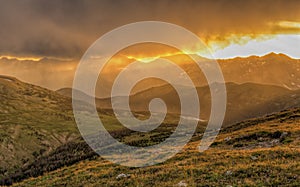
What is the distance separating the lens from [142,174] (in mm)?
29625

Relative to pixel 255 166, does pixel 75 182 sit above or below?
below

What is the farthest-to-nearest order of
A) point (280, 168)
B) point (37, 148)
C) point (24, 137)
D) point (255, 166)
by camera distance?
1. point (24, 137)
2. point (37, 148)
3. point (255, 166)
4. point (280, 168)

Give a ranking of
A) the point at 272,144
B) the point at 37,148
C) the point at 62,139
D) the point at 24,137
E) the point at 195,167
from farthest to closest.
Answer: the point at 62,139
the point at 24,137
the point at 37,148
the point at 272,144
the point at 195,167

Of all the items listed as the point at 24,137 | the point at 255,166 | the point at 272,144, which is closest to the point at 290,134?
the point at 272,144

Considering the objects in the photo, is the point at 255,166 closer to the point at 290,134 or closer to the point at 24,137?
the point at 290,134

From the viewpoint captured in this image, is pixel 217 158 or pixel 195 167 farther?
pixel 217 158

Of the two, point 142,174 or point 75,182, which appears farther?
point 75,182

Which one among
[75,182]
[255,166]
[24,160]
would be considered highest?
[255,166]

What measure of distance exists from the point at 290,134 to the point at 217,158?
1338 centimetres

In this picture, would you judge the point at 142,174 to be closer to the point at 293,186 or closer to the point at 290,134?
the point at 293,186

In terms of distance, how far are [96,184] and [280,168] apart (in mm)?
16986

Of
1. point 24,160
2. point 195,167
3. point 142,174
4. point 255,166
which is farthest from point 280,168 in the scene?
point 24,160

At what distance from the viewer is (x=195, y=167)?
28.2m

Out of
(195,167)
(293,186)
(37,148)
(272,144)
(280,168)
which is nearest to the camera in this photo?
(293,186)
